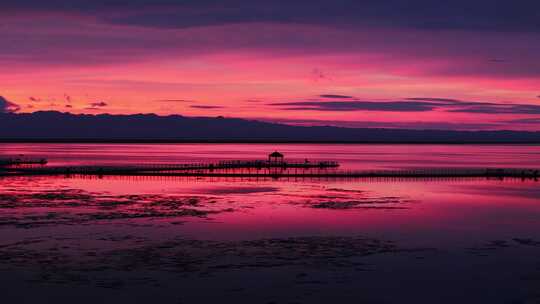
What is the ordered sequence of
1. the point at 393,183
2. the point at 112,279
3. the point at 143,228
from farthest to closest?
the point at 393,183 → the point at 143,228 → the point at 112,279

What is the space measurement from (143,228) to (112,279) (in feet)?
36.2

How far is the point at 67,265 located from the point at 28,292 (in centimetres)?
373

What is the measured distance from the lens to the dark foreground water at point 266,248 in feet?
72.8

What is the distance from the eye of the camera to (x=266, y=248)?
97.7 feet

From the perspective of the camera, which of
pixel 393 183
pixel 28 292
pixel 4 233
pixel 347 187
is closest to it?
pixel 28 292

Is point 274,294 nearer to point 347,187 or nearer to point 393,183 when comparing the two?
point 347,187

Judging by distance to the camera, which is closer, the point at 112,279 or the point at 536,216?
the point at 112,279

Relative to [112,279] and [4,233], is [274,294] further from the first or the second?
[4,233]

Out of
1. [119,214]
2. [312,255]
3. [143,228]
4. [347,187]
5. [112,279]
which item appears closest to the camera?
[112,279]

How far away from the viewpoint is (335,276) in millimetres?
23844

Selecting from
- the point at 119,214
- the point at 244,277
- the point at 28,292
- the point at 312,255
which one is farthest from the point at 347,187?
the point at 28,292

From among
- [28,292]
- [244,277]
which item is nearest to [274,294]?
[244,277]

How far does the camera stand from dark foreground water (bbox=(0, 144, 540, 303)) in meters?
22.2

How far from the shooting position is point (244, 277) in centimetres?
2389
